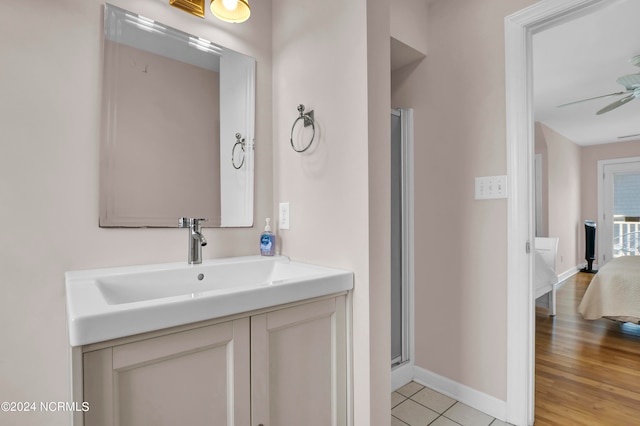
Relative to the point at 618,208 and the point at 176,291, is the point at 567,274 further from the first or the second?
the point at 176,291

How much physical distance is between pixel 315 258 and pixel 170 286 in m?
0.56

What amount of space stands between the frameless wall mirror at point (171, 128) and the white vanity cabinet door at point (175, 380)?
0.66 meters

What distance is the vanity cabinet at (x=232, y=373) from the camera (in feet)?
2.26

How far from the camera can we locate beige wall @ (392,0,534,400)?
163 centimetres

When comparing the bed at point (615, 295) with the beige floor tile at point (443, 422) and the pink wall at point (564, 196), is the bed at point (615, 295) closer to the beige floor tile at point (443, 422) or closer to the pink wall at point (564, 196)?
the pink wall at point (564, 196)

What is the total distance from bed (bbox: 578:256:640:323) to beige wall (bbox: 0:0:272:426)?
3.78 m

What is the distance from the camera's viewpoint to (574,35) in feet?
7.84

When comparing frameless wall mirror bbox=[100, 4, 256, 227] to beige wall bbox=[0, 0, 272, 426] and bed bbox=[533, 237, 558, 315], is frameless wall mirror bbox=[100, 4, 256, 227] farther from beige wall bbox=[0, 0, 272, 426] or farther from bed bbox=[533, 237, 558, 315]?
bed bbox=[533, 237, 558, 315]

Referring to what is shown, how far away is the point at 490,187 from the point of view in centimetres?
165

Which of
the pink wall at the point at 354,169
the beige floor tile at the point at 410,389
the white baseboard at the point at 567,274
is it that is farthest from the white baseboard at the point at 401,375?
the white baseboard at the point at 567,274

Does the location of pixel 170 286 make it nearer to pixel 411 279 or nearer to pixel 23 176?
pixel 23 176

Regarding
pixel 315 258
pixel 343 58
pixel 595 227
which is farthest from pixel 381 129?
pixel 595 227

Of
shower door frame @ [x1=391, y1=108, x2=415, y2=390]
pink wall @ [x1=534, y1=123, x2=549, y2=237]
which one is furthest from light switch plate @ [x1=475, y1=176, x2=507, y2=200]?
pink wall @ [x1=534, y1=123, x2=549, y2=237]

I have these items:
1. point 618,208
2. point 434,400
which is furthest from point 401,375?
point 618,208
